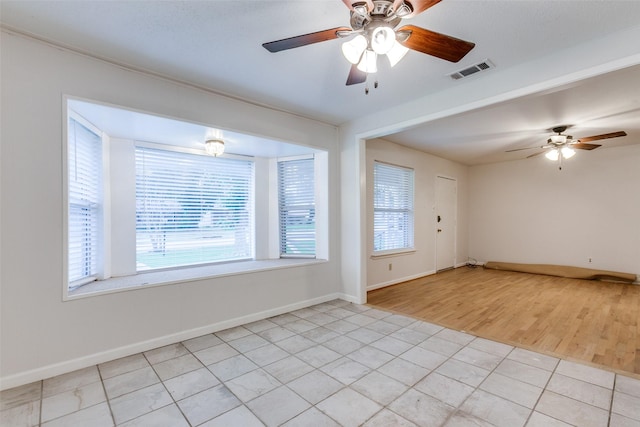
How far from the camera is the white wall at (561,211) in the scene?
5176 millimetres

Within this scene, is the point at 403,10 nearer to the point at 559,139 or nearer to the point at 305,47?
the point at 305,47

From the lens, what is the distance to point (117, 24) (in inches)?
77.0

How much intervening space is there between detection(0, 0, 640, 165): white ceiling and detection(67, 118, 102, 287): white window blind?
0.86 m

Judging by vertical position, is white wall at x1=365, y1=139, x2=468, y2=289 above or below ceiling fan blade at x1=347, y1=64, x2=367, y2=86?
below

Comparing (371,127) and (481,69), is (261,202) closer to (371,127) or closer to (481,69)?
(371,127)

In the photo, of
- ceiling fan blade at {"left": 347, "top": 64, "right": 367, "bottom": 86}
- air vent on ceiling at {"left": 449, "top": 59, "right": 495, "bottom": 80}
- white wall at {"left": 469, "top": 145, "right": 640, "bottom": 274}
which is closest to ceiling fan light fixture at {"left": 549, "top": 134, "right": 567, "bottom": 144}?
white wall at {"left": 469, "top": 145, "right": 640, "bottom": 274}

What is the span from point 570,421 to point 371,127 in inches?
126

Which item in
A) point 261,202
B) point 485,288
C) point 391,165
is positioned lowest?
point 485,288

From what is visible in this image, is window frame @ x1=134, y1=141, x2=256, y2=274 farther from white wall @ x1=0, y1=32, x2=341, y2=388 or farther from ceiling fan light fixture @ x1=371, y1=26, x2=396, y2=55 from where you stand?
ceiling fan light fixture @ x1=371, y1=26, x2=396, y2=55

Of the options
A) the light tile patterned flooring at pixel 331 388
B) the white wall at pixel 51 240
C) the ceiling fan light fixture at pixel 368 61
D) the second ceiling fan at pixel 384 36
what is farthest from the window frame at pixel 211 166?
the ceiling fan light fixture at pixel 368 61

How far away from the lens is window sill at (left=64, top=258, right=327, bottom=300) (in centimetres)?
241

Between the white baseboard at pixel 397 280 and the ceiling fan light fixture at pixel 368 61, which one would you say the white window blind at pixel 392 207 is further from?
the ceiling fan light fixture at pixel 368 61

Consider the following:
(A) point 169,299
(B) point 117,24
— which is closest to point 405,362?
(A) point 169,299

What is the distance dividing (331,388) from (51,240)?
234 cm
